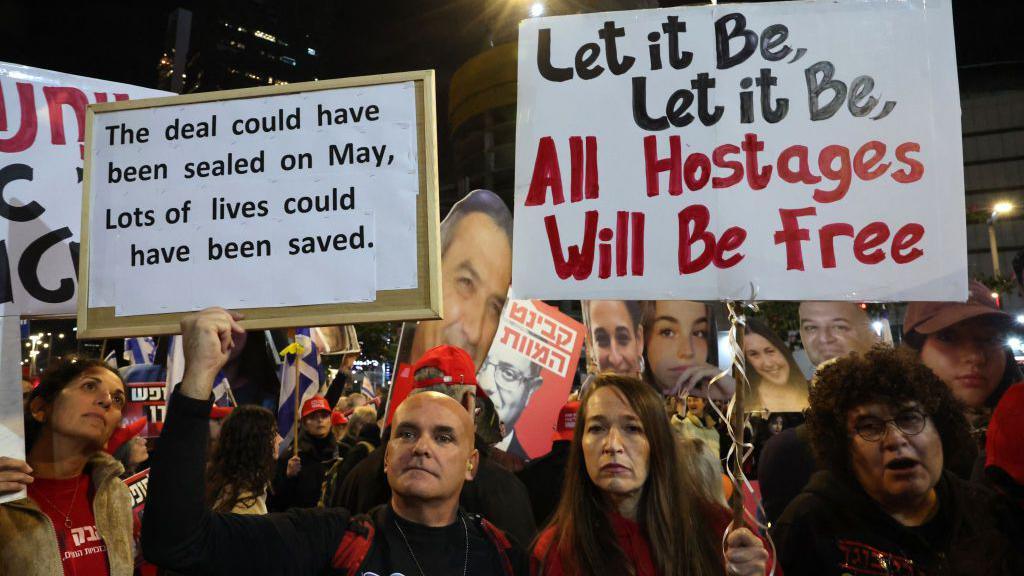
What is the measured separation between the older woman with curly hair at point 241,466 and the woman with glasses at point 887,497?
2.79 metres

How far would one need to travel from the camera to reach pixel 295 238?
2246mm

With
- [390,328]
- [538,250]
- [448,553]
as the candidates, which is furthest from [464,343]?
[390,328]

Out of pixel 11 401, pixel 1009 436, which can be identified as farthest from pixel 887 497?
pixel 11 401

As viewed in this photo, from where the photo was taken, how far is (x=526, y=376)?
648cm

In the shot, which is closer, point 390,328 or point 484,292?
point 484,292

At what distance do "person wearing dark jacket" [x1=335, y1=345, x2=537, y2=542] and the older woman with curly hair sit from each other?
0.66 m

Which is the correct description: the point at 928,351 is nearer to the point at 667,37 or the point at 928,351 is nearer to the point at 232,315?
the point at 667,37

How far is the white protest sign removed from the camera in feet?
8.04

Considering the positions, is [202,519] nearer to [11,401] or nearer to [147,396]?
[11,401]

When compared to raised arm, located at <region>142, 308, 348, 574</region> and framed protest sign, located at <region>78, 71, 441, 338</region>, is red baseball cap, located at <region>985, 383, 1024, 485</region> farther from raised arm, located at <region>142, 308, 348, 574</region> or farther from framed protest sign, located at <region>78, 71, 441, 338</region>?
raised arm, located at <region>142, 308, 348, 574</region>

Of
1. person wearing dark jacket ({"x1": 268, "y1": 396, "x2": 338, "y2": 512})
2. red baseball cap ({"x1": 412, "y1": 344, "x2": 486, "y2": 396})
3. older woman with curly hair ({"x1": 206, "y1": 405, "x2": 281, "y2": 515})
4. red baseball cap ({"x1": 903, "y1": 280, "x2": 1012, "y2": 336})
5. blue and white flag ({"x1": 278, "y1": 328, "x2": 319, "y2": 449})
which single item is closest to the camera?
red baseball cap ({"x1": 412, "y1": 344, "x2": 486, "y2": 396})

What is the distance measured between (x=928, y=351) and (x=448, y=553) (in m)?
4.16

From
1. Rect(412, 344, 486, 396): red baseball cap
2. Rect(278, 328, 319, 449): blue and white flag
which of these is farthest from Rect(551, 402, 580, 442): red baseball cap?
Rect(278, 328, 319, 449): blue and white flag

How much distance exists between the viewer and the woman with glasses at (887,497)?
2.22 metres
